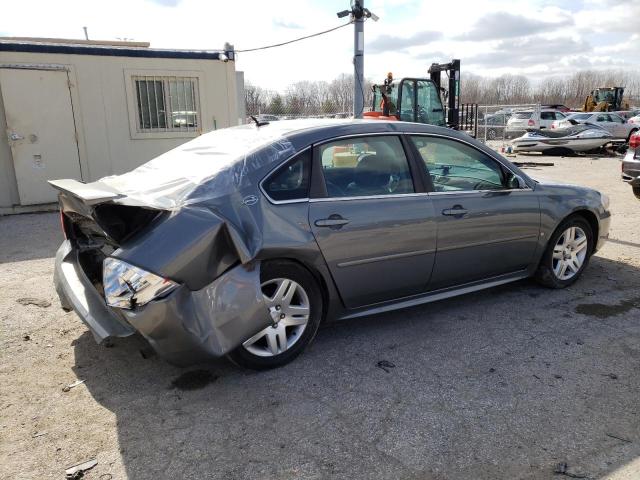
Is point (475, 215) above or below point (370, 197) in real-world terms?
below

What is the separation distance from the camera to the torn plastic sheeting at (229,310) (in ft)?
10.2

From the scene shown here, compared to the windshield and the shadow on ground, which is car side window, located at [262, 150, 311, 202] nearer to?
the shadow on ground

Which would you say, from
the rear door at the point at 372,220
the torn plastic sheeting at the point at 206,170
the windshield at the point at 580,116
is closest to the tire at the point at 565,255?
the rear door at the point at 372,220

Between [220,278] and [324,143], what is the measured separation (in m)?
1.26

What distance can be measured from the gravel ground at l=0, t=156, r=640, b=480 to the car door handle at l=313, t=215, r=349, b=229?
0.95 meters

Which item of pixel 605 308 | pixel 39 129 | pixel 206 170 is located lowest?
pixel 605 308

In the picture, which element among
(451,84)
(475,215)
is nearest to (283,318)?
(475,215)

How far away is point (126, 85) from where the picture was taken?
984 centimetres

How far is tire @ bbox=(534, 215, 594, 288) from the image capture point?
4.98 m

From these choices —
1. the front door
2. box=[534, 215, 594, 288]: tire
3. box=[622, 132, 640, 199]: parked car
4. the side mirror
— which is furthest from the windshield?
the front door

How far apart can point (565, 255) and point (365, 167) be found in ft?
7.97

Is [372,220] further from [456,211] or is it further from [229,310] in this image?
[229,310]

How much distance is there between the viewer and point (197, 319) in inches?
121

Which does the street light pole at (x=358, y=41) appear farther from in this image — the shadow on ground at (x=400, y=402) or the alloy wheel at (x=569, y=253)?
the shadow on ground at (x=400, y=402)
